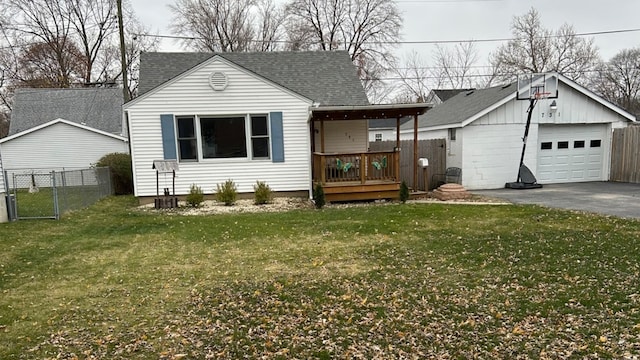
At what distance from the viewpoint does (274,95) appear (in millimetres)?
11047

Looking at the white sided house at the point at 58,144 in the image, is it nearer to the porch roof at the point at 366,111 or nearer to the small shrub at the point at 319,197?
the porch roof at the point at 366,111

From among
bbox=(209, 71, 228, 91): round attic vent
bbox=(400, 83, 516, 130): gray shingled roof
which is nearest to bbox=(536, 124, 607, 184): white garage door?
bbox=(400, 83, 516, 130): gray shingled roof

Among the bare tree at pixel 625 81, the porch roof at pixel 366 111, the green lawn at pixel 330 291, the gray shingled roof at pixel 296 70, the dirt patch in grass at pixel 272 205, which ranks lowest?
the green lawn at pixel 330 291

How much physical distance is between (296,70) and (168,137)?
5.40 m

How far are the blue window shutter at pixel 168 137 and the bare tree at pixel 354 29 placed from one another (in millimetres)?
20857

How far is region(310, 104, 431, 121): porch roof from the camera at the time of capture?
32.7 ft

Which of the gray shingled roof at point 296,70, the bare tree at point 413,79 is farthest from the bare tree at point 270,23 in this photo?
the gray shingled roof at point 296,70

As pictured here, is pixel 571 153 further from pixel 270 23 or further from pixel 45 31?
pixel 45 31

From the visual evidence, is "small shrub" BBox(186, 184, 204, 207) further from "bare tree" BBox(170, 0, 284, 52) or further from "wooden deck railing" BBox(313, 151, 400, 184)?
"bare tree" BBox(170, 0, 284, 52)

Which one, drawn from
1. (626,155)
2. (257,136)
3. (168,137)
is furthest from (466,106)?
(168,137)

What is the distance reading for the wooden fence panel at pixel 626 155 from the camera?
1280 cm

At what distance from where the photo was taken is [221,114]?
1092 cm

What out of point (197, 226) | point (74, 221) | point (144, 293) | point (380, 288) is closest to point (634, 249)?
point (380, 288)

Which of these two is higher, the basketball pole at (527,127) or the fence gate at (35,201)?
the basketball pole at (527,127)
